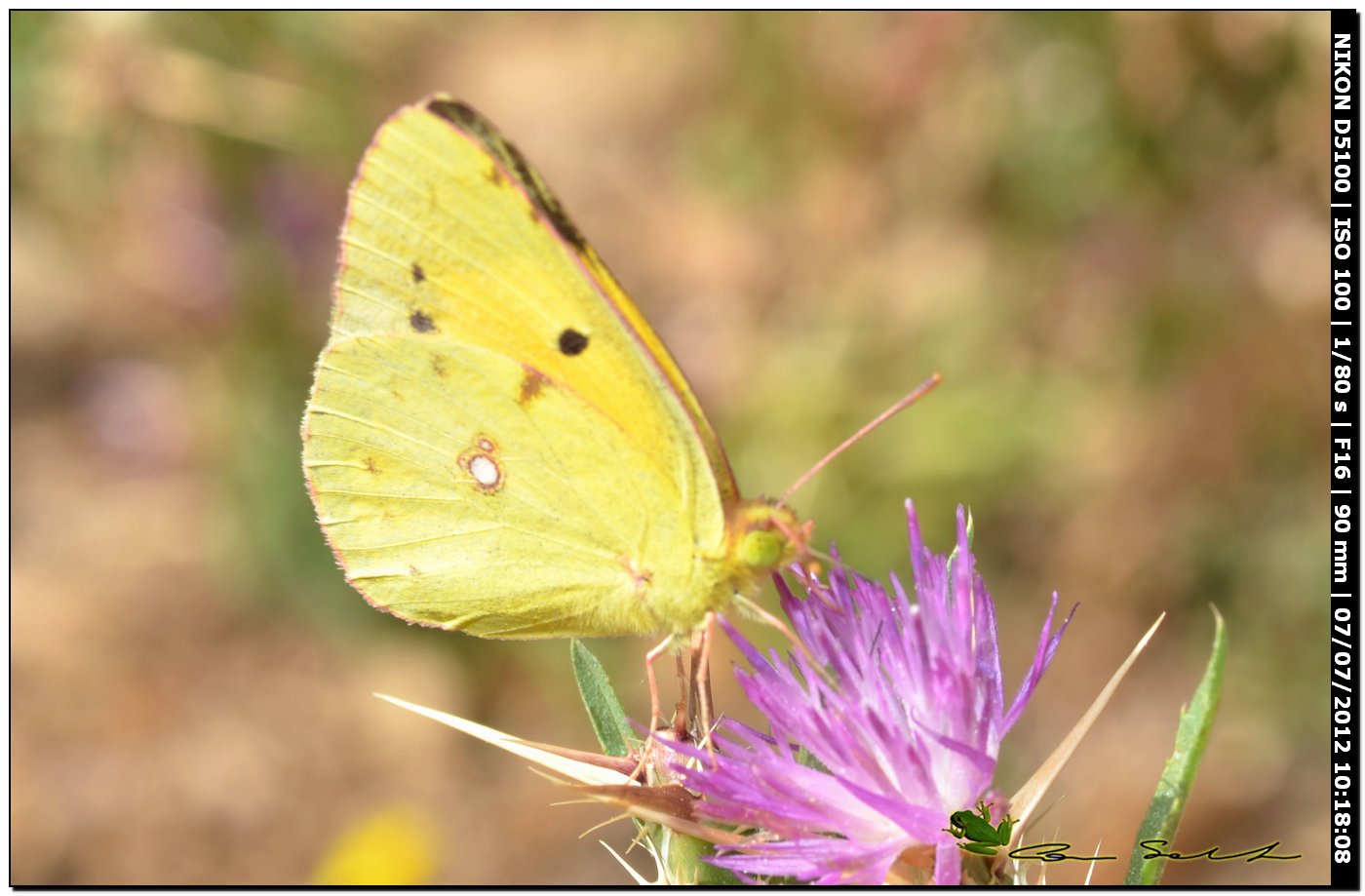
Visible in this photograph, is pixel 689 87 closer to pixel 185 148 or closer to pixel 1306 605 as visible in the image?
pixel 185 148

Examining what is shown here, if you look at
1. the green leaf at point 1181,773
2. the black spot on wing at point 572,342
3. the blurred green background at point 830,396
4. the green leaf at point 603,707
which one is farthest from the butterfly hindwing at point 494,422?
the blurred green background at point 830,396

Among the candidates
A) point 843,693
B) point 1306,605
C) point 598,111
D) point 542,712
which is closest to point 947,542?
point 1306,605

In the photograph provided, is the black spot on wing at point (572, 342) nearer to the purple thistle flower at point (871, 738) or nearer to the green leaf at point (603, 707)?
the green leaf at point (603, 707)

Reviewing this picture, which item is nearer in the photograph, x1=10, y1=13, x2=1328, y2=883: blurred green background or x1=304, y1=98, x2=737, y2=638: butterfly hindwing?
x1=304, y1=98, x2=737, y2=638: butterfly hindwing

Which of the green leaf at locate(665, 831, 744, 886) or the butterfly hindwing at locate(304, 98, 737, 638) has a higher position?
the butterfly hindwing at locate(304, 98, 737, 638)

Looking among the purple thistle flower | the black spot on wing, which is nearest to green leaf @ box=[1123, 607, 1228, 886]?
the purple thistle flower

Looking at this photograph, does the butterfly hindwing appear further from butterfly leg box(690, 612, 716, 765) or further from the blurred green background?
the blurred green background
